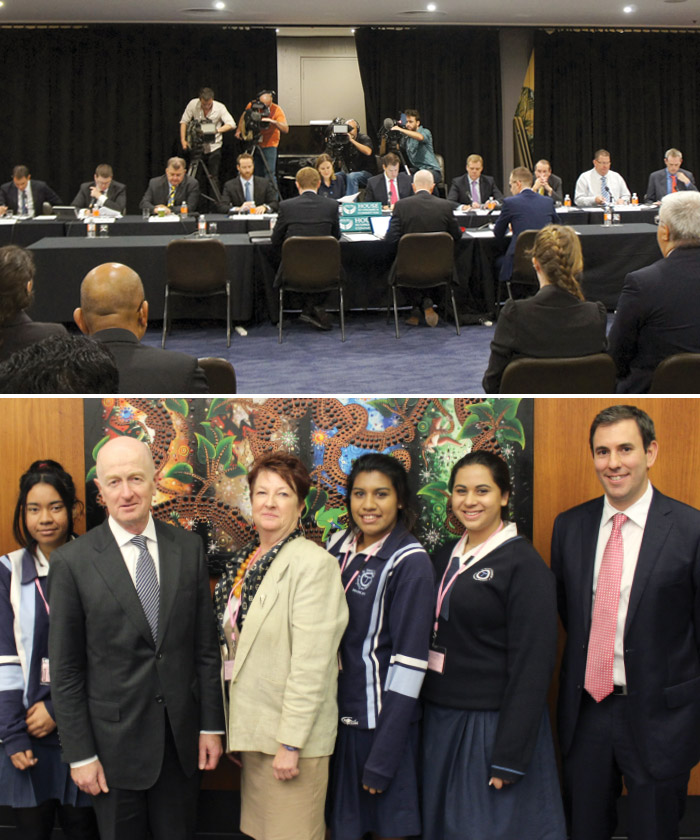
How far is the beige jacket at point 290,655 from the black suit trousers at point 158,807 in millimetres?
146

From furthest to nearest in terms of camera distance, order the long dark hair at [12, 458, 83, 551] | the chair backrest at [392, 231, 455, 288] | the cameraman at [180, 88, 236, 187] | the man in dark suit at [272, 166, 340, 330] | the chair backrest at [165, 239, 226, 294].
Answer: the cameraman at [180, 88, 236, 187] < the man in dark suit at [272, 166, 340, 330] < the chair backrest at [392, 231, 455, 288] < the chair backrest at [165, 239, 226, 294] < the long dark hair at [12, 458, 83, 551]

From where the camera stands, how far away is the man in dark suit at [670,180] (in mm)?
11281

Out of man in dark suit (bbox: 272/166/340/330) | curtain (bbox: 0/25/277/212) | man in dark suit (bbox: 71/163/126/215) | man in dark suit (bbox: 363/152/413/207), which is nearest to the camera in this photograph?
man in dark suit (bbox: 272/166/340/330)

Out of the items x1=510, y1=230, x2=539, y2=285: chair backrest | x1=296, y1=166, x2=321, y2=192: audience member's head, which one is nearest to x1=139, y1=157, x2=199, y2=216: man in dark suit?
x1=296, y1=166, x2=321, y2=192: audience member's head

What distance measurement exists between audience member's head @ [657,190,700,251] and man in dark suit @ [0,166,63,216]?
7829 millimetres

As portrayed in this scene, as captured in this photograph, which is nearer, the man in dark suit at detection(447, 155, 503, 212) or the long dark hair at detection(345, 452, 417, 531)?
the long dark hair at detection(345, 452, 417, 531)

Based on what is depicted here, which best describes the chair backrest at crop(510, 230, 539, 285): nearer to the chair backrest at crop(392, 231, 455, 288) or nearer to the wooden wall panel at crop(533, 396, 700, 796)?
the chair backrest at crop(392, 231, 455, 288)

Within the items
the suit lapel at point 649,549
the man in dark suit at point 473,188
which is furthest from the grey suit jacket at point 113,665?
the man in dark suit at point 473,188

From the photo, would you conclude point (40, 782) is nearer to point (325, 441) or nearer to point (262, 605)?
point (262, 605)

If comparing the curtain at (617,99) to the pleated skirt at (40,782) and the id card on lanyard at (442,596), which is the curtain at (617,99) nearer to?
the id card on lanyard at (442,596)

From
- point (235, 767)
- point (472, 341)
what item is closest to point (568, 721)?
point (235, 767)

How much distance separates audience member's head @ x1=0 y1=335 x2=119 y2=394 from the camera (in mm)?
2596

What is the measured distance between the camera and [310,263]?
7.77 m

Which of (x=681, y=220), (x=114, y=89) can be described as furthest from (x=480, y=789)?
(x=114, y=89)
